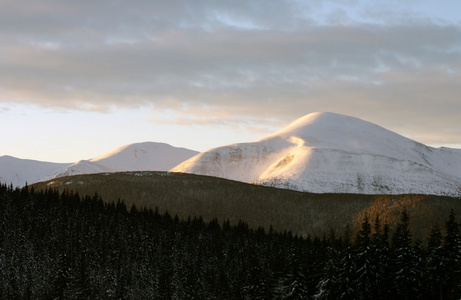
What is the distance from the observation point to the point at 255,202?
116 meters

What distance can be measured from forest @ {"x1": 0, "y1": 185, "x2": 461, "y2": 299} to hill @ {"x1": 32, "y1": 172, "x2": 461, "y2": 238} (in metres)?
4.10

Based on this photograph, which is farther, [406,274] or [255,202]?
[255,202]

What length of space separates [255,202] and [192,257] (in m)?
33.8

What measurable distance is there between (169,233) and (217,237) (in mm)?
8729

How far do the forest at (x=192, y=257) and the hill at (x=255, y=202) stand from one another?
410 centimetres

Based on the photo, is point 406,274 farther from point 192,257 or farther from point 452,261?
point 192,257

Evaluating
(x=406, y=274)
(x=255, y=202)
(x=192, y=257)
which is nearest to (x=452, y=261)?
(x=406, y=274)

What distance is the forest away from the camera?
58188 millimetres

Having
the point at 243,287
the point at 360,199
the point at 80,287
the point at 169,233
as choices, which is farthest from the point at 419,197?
the point at 80,287

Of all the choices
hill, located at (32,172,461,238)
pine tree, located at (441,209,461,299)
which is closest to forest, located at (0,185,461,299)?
pine tree, located at (441,209,461,299)

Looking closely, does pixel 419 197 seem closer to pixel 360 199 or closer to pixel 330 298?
pixel 360 199

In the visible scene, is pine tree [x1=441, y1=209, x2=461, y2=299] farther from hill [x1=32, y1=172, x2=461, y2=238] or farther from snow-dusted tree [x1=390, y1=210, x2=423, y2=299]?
hill [x1=32, y1=172, x2=461, y2=238]

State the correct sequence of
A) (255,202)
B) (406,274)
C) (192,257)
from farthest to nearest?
(255,202), (192,257), (406,274)

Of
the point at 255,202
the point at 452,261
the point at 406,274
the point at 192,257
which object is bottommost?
the point at 192,257
